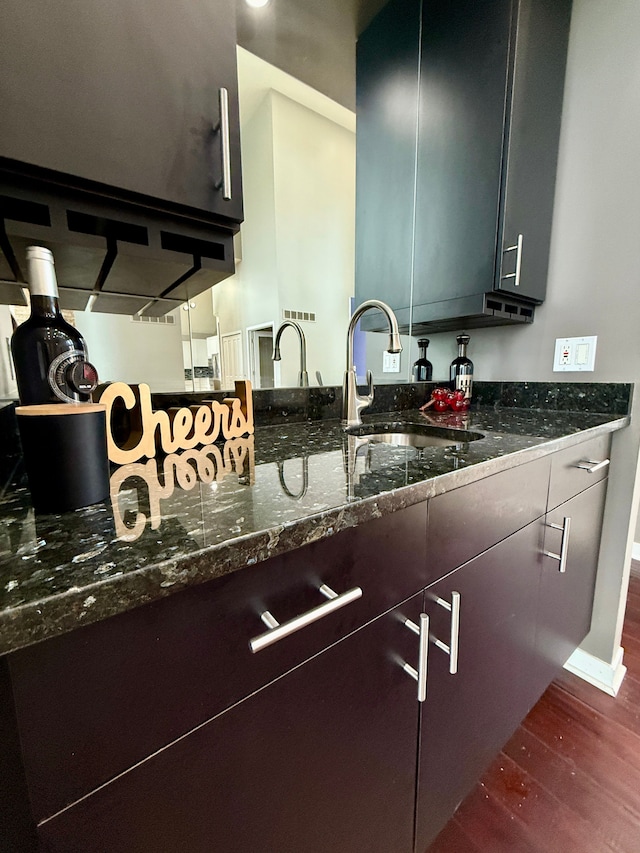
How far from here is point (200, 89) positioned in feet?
1.95

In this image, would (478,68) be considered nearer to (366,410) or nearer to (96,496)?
(366,410)

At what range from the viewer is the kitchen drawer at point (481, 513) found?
59 cm

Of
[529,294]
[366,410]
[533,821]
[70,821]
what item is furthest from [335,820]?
[529,294]

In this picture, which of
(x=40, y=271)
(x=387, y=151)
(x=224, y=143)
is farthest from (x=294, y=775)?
(x=387, y=151)

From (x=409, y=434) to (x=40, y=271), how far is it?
3.19 feet

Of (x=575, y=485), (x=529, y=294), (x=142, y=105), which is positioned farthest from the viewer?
(x=529, y=294)

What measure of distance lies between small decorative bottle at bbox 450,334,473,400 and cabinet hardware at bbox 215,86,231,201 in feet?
3.85

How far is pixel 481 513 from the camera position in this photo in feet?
2.20

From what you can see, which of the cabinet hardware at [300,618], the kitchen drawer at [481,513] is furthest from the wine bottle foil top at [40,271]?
the kitchen drawer at [481,513]

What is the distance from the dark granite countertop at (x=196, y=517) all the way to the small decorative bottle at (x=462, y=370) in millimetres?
753

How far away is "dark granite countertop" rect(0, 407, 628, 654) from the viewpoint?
0.27 m

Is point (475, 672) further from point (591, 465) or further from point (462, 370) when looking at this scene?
point (462, 370)

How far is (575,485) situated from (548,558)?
0.76 ft

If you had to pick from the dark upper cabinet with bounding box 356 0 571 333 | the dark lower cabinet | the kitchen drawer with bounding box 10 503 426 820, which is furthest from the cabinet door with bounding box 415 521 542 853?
the dark upper cabinet with bounding box 356 0 571 333
